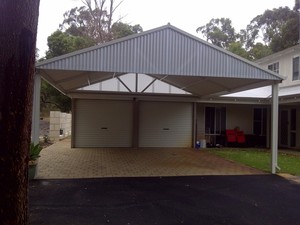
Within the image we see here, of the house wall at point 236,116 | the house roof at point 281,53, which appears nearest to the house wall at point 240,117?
the house wall at point 236,116

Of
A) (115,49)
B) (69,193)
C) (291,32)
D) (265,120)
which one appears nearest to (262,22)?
(291,32)

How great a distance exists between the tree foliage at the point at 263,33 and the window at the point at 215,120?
2009cm

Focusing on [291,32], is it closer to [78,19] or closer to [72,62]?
[78,19]

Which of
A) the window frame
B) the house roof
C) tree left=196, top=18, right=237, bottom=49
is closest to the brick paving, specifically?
the window frame

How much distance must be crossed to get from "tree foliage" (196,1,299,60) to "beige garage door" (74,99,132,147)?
970 inches

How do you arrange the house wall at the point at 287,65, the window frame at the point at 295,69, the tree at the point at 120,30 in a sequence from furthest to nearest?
the tree at the point at 120,30 < the house wall at the point at 287,65 < the window frame at the point at 295,69

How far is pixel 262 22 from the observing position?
4531cm

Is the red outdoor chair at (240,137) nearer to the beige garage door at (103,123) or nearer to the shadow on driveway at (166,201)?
the beige garage door at (103,123)

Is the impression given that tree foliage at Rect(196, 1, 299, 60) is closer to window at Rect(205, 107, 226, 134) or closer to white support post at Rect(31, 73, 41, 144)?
window at Rect(205, 107, 226, 134)

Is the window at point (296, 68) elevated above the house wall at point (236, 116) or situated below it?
above

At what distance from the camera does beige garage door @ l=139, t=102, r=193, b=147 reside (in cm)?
1877

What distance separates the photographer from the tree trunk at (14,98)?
309 cm

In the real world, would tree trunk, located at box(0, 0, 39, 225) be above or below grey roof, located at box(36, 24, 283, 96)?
below

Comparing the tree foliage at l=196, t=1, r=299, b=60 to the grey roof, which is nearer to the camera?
the grey roof
